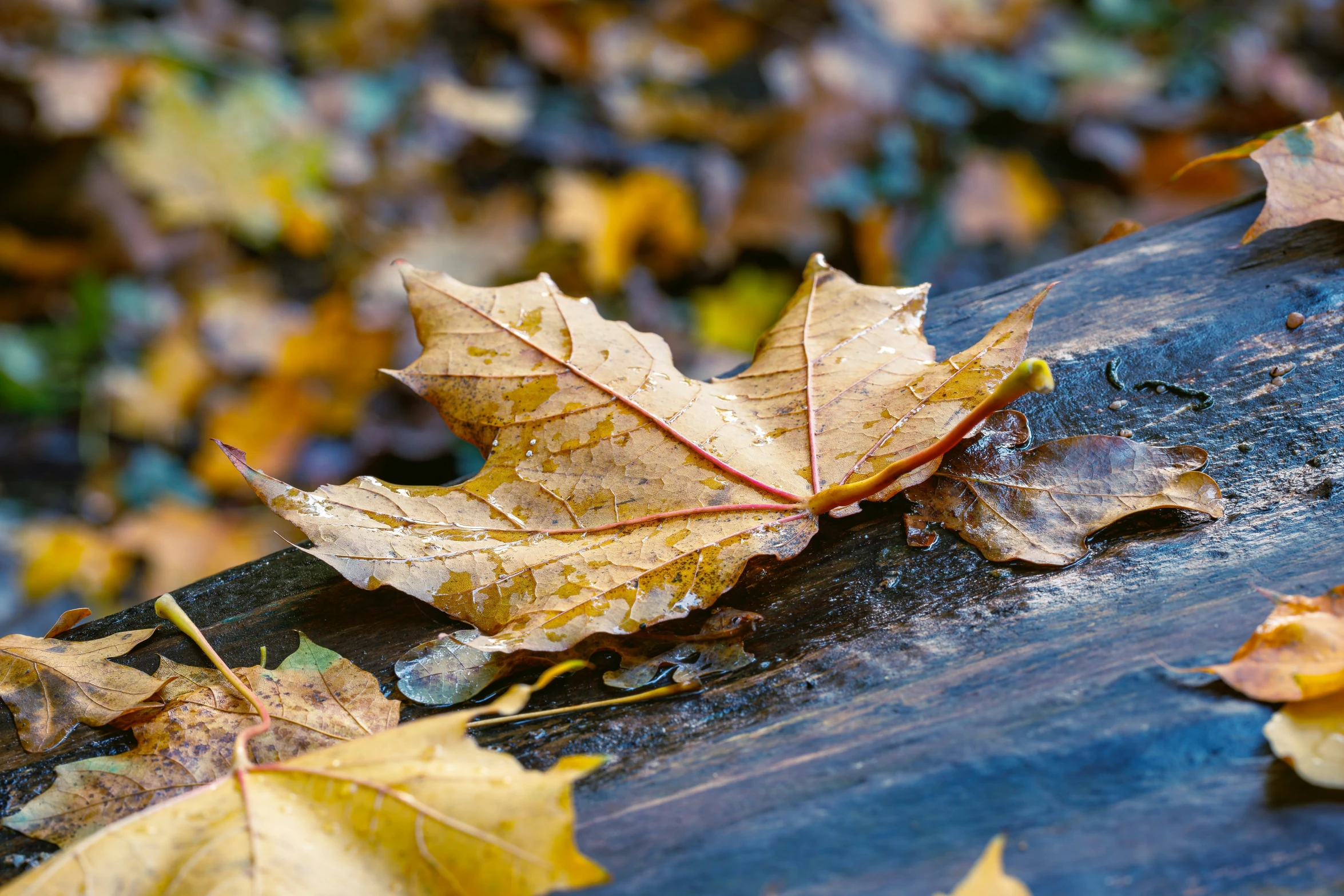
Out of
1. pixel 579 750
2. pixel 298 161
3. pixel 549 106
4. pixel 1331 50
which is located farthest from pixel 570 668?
pixel 1331 50

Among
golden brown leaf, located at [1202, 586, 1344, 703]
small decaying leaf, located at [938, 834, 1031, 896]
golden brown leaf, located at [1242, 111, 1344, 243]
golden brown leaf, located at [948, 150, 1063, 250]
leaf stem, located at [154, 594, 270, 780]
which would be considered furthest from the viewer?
golden brown leaf, located at [948, 150, 1063, 250]

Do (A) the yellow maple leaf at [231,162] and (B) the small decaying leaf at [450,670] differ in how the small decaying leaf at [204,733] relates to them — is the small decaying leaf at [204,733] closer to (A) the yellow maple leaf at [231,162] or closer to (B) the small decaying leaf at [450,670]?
(B) the small decaying leaf at [450,670]

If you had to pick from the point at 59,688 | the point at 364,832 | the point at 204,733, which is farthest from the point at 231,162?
the point at 364,832

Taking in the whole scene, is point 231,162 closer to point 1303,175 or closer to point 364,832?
point 364,832

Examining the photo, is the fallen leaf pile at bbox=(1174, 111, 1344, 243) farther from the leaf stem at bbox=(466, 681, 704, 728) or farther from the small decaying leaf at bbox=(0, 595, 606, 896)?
the small decaying leaf at bbox=(0, 595, 606, 896)

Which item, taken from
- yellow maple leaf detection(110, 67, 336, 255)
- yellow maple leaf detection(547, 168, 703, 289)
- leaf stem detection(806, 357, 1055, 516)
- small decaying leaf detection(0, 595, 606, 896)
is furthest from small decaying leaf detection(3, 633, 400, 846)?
yellow maple leaf detection(110, 67, 336, 255)

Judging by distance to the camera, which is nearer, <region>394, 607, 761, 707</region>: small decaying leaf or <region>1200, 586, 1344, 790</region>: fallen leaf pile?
<region>1200, 586, 1344, 790</region>: fallen leaf pile
